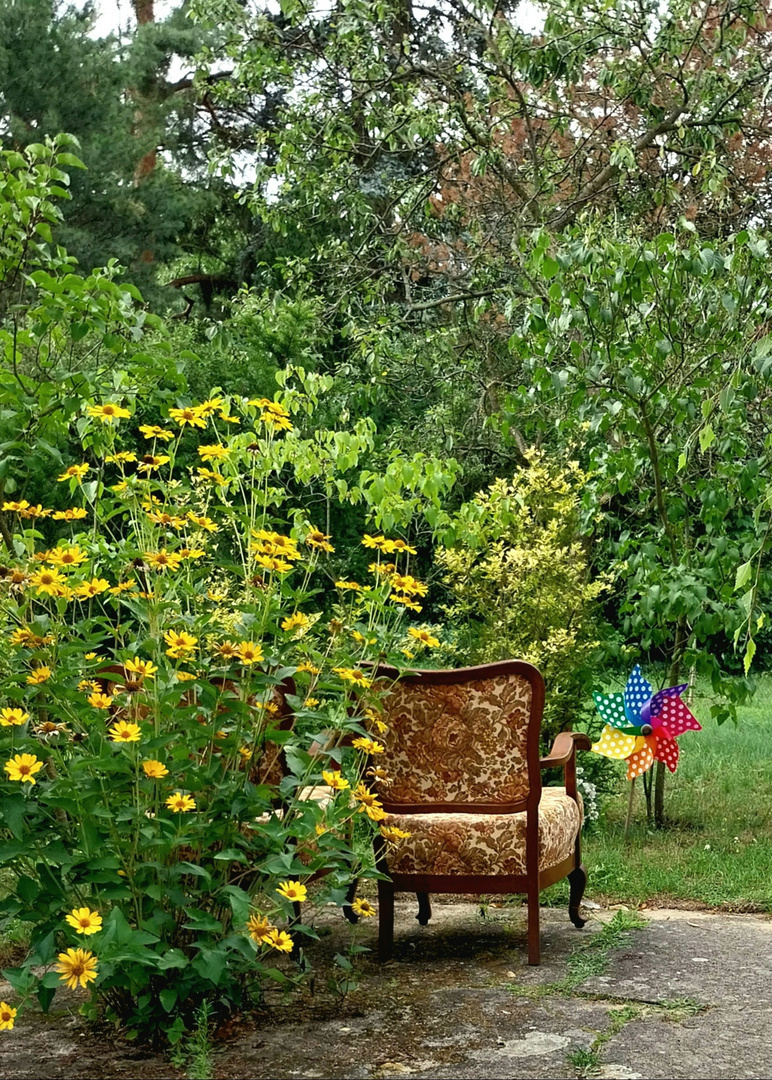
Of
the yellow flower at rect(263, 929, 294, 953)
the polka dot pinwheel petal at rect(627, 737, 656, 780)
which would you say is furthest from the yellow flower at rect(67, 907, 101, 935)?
the polka dot pinwheel petal at rect(627, 737, 656, 780)

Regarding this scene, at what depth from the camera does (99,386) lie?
3.83m

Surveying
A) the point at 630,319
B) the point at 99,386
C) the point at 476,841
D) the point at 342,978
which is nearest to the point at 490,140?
the point at 630,319

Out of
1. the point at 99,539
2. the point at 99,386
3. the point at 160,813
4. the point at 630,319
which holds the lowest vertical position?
the point at 160,813

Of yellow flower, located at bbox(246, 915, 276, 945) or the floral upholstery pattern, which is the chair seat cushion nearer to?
the floral upholstery pattern

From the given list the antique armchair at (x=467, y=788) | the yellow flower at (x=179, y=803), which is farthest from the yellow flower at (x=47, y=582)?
the antique armchair at (x=467, y=788)

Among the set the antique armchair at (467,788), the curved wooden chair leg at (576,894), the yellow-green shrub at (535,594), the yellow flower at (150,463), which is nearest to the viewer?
the yellow flower at (150,463)

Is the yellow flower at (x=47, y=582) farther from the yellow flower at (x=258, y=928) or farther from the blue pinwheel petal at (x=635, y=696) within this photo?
the blue pinwheel petal at (x=635, y=696)

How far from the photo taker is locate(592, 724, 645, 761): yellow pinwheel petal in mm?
5367

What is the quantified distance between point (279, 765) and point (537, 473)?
2.95 metres

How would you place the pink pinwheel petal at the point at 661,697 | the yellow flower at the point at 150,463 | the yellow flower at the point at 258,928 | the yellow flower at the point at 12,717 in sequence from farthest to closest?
1. the pink pinwheel petal at the point at 661,697
2. the yellow flower at the point at 150,463
3. the yellow flower at the point at 258,928
4. the yellow flower at the point at 12,717

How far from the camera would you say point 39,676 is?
9.07 ft

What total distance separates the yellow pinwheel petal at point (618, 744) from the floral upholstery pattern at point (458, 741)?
165 cm

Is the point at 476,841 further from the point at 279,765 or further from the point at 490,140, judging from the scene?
the point at 490,140

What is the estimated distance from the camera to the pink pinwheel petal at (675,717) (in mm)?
5367
